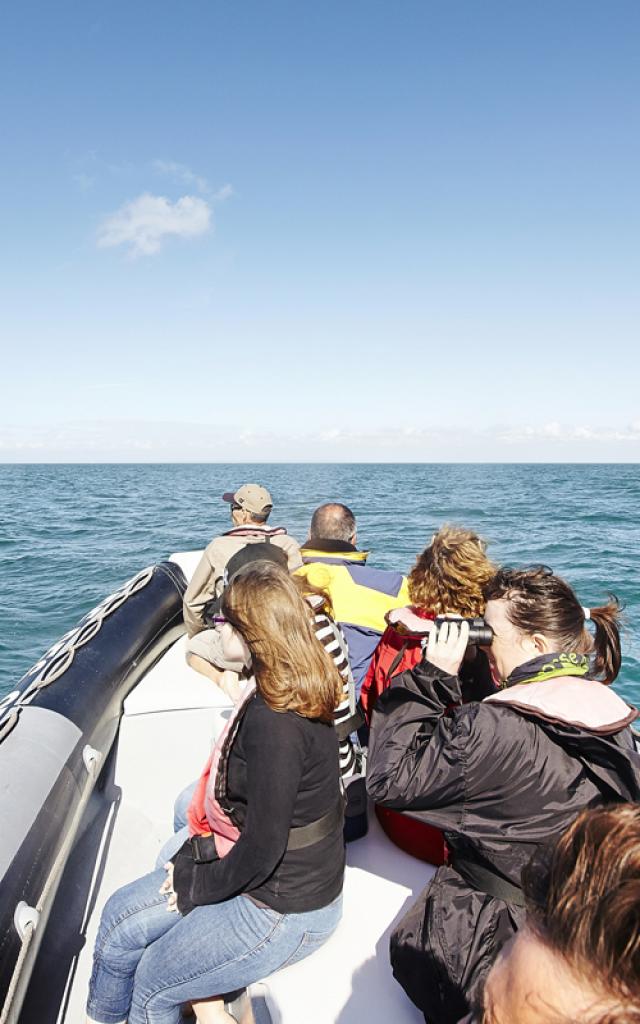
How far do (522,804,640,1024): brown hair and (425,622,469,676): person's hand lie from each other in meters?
1.02

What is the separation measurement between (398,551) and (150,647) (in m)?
8.17

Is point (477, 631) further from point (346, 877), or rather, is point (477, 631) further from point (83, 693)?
point (83, 693)

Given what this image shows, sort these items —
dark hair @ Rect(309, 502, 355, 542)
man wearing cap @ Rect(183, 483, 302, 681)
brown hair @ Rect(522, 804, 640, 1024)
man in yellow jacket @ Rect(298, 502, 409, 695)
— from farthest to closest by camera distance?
man wearing cap @ Rect(183, 483, 302, 681), dark hair @ Rect(309, 502, 355, 542), man in yellow jacket @ Rect(298, 502, 409, 695), brown hair @ Rect(522, 804, 640, 1024)

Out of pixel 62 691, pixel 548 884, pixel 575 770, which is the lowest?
pixel 62 691

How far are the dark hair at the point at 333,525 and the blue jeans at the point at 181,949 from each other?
1745 millimetres

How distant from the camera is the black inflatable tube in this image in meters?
1.98

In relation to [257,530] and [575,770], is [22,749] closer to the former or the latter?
[257,530]

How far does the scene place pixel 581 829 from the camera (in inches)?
25.0

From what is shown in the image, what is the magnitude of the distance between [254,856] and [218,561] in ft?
7.62

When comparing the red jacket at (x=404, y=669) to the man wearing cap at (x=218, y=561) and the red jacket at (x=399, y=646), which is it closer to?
the red jacket at (x=399, y=646)

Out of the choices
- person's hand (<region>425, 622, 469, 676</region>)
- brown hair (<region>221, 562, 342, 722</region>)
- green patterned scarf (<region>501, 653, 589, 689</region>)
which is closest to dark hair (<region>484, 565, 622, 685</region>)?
green patterned scarf (<region>501, 653, 589, 689</region>)

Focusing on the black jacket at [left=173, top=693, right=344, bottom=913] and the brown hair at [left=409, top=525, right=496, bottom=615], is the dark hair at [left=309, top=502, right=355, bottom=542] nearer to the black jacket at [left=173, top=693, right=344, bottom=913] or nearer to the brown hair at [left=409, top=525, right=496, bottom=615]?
the brown hair at [left=409, top=525, right=496, bottom=615]

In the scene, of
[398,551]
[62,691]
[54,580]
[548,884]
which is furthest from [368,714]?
[398,551]

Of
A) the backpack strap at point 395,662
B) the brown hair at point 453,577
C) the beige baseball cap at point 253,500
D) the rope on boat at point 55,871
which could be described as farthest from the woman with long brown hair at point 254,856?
the beige baseball cap at point 253,500
